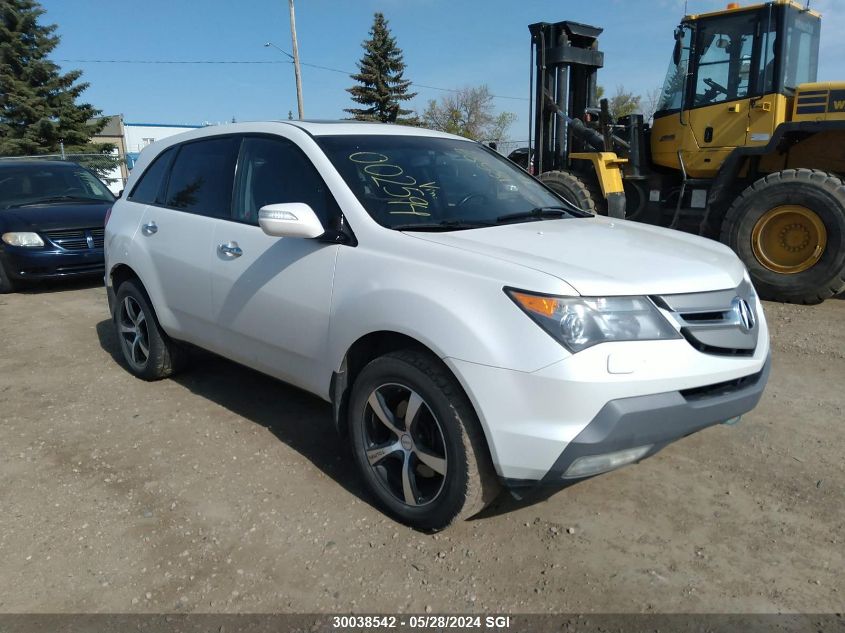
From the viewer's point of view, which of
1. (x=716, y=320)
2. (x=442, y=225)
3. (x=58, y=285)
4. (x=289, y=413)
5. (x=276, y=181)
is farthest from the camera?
(x=58, y=285)

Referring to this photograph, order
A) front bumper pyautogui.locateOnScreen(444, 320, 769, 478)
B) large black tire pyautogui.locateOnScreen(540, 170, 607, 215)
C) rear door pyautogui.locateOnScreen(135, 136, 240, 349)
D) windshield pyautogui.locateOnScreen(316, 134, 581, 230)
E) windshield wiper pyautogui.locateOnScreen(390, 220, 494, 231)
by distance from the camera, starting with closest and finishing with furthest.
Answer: front bumper pyautogui.locateOnScreen(444, 320, 769, 478), windshield wiper pyautogui.locateOnScreen(390, 220, 494, 231), windshield pyautogui.locateOnScreen(316, 134, 581, 230), rear door pyautogui.locateOnScreen(135, 136, 240, 349), large black tire pyautogui.locateOnScreen(540, 170, 607, 215)

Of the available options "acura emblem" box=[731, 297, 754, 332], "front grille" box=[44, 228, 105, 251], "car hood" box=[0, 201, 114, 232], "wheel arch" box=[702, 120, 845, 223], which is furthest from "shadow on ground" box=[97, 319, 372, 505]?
"wheel arch" box=[702, 120, 845, 223]

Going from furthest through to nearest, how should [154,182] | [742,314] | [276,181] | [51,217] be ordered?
[51,217], [154,182], [276,181], [742,314]

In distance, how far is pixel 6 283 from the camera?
8.53m

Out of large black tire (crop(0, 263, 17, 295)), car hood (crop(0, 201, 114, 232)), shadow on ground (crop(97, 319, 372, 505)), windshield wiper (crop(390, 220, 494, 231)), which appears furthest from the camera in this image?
large black tire (crop(0, 263, 17, 295))

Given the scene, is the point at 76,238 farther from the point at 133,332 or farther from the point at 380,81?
the point at 380,81

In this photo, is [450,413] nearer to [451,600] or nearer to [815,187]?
[451,600]

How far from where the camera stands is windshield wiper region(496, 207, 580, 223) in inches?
137

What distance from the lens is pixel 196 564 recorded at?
2.79 m

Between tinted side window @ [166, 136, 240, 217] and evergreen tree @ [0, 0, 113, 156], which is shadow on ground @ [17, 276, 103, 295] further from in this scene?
→ evergreen tree @ [0, 0, 113, 156]

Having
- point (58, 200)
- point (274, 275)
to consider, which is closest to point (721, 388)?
point (274, 275)

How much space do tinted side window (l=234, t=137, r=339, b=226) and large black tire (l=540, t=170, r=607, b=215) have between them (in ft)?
18.2

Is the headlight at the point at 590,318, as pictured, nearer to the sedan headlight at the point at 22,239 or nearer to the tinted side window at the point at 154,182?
the tinted side window at the point at 154,182

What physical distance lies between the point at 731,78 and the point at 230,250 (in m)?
6.73
